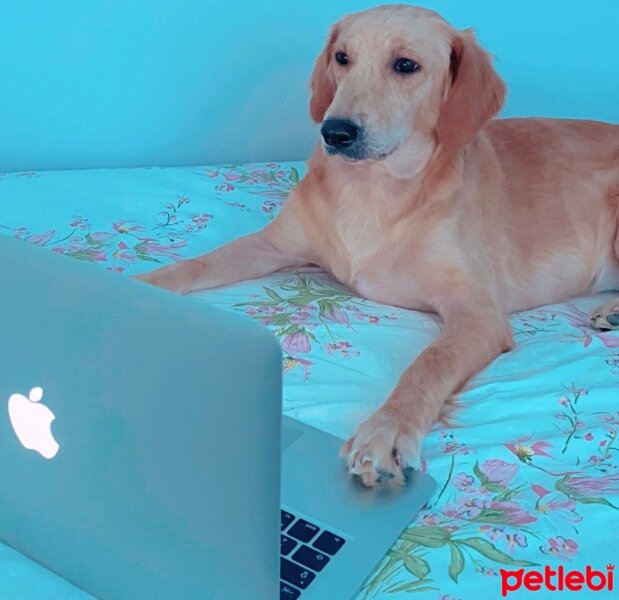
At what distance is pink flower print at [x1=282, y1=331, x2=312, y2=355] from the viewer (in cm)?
130

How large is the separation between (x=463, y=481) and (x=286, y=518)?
0.88 feet

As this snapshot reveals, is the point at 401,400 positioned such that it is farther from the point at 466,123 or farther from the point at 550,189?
the point at 550,189

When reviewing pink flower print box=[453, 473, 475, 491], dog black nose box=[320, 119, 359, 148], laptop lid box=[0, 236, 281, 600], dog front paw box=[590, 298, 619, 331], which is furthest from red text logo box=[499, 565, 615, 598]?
dog black nose box=[320, 119, 359, 148]

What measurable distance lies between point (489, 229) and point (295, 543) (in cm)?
97

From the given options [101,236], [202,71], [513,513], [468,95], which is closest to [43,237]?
[101,236]

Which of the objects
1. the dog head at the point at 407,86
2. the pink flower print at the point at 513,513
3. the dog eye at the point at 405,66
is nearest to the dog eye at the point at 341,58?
the dog head at the point at 407,86

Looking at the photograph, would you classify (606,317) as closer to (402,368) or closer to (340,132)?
(402,368)

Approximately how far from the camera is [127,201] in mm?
Answer: 1916

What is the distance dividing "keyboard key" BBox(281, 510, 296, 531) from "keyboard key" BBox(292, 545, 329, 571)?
0.12 ft

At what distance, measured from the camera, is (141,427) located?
0.62 meters

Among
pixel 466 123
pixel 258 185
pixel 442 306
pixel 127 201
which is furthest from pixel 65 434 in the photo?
pixel 258 185

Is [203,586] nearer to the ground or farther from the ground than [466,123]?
→ nearer to the ground

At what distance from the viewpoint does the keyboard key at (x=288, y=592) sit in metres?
0.76

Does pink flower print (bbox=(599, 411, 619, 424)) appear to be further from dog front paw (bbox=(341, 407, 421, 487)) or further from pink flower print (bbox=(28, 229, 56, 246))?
pink flower print (bbox=(28, 229, 56, 246))
